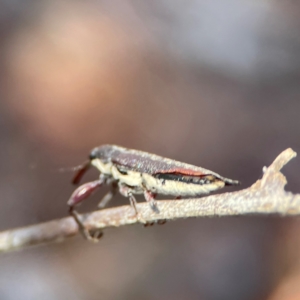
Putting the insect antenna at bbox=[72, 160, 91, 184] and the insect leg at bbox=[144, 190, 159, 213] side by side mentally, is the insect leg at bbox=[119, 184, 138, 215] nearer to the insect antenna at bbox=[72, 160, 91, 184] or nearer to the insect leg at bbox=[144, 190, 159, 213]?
the insect leg at bbox=[144, 190, 159, 213]

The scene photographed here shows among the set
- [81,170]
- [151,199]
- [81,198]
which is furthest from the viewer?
[81,170]

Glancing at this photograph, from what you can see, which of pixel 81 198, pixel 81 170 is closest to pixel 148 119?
pixel 81 170

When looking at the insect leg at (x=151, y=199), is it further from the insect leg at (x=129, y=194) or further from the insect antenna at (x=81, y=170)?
the insect antenna at (x=81, y=170)

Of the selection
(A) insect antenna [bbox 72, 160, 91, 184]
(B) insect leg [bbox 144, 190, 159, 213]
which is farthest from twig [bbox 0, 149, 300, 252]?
(A) insect antenna [bbox 72, 160, 91, 184]

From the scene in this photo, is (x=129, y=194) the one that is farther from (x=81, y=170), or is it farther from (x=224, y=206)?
(x=81, y=170)

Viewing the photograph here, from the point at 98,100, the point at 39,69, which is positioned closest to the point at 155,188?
the point at 98,100

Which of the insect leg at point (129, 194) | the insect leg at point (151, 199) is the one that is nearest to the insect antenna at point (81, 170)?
the insect leg at point (129, 194)
